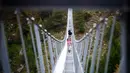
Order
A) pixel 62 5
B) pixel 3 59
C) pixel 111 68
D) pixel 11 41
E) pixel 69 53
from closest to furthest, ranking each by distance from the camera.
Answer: pixel 62 5
pixel 3 59
pixel 11 41
pixel 111 68
pixel 69 53

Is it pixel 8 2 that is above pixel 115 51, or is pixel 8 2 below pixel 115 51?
above

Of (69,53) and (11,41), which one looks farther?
(69,53)

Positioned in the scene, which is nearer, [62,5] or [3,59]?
[62,5]

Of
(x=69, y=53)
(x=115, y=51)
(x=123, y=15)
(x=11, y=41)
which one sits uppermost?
(x=123, y=15)

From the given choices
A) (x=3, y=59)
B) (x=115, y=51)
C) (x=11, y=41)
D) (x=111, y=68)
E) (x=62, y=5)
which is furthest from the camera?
(x=111, y=68)

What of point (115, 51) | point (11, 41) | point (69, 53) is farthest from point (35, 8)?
point (69, 53)

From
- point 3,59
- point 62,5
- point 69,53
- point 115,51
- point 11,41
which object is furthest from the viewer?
point 69,53

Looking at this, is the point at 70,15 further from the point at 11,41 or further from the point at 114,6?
the point at 114,6

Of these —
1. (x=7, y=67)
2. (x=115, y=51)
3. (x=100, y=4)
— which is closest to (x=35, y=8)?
(x=100, y=4)

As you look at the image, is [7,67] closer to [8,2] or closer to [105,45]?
[8,2]
